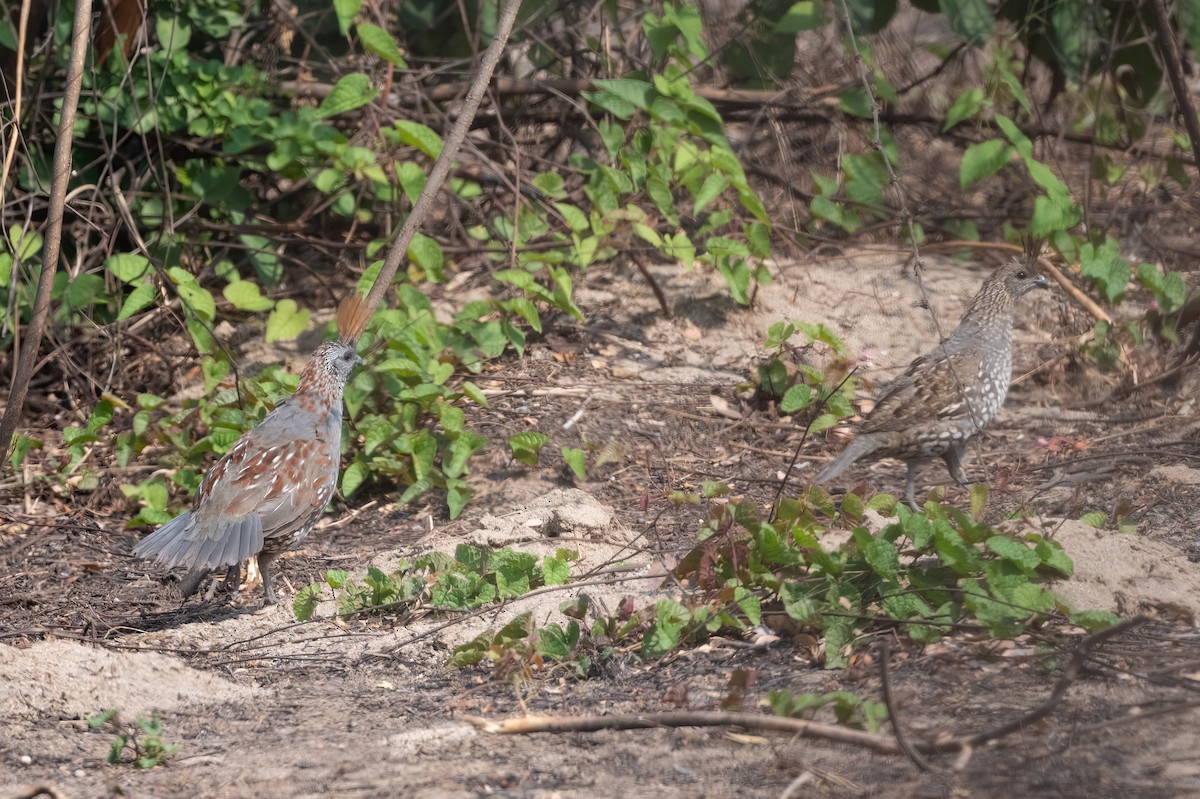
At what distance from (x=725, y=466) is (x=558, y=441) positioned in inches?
32.9

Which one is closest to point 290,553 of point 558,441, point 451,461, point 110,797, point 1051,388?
point 451,461

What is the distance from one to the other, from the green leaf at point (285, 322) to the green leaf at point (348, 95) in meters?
1.04

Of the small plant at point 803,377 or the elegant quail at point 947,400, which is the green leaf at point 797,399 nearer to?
the small plant at point 803,377

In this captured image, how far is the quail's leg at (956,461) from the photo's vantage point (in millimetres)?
5684

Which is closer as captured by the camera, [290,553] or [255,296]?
[290,553]

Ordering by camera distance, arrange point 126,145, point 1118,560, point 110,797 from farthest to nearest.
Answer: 1. point 126,145
2. point 1118,560
3. point 110,797

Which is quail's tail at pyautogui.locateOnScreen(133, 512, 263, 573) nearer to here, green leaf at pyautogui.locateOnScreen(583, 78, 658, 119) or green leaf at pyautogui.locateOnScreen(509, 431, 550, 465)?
green leaf at pyautogui.locateOnScreen(509, 431, 550, 465)

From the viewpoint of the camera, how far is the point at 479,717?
3805 mm

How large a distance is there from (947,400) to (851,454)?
0.50 metres

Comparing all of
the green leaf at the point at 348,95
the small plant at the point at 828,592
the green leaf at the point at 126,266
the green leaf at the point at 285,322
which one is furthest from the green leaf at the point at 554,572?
the green leaf at the point at 126,266

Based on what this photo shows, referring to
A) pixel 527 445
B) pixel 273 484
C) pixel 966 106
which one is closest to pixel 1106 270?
pixel 966 106

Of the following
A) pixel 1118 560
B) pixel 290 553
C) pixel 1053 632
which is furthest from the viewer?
pixel 290 553

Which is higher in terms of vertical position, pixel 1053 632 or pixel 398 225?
pixel 398 225

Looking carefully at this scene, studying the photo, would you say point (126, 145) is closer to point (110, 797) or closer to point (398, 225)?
point (398, 225)
